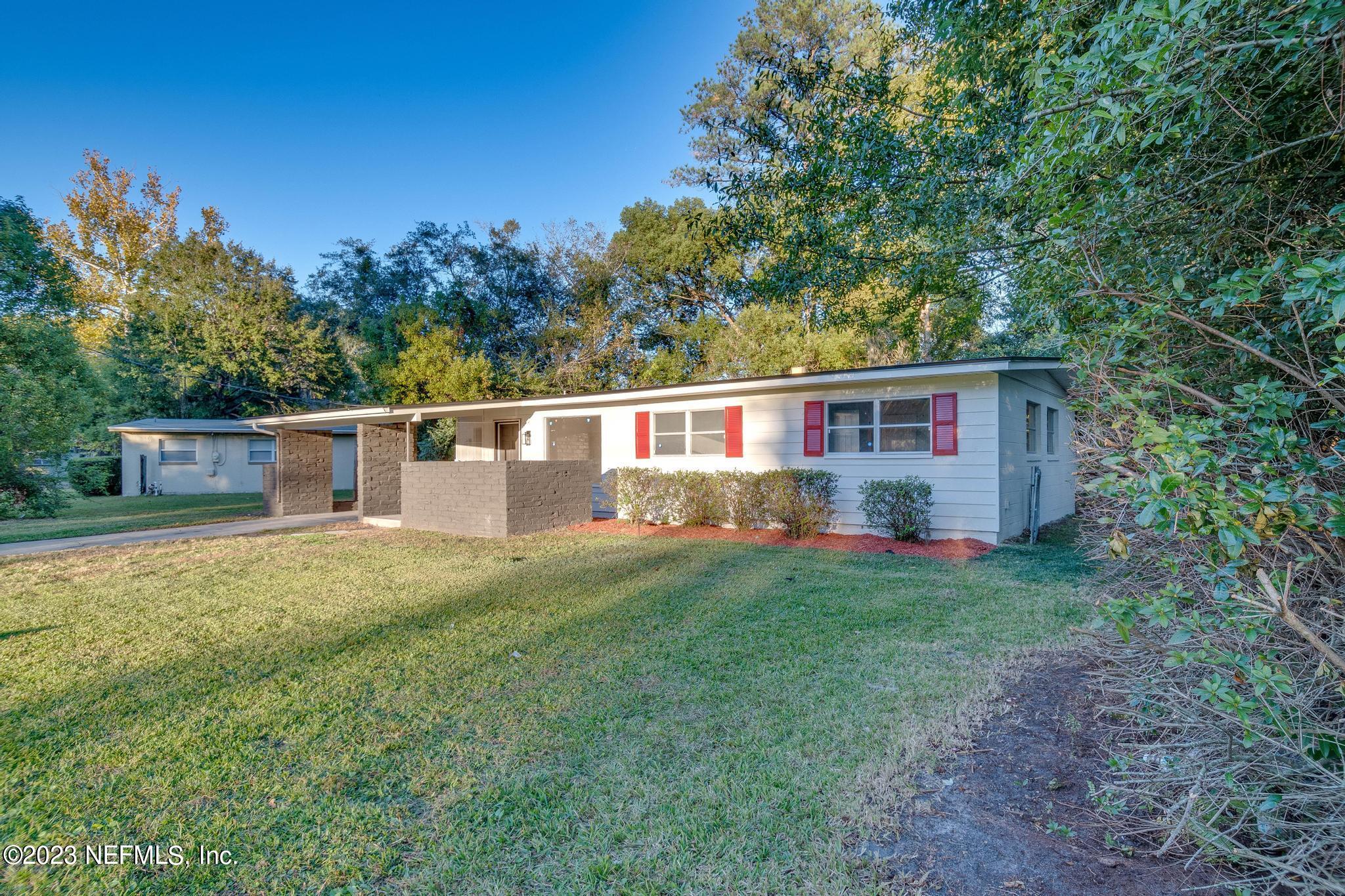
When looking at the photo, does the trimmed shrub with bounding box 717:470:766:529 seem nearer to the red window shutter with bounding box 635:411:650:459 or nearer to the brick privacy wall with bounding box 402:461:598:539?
the red window shutter with bounding box 635:411:650:459

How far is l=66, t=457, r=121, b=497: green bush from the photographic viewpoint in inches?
779

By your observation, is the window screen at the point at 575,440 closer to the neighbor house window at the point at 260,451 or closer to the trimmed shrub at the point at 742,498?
the trimmed shrub at the point at 742,498

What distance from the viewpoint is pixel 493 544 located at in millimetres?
9508

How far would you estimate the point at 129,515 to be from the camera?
46.3 feet

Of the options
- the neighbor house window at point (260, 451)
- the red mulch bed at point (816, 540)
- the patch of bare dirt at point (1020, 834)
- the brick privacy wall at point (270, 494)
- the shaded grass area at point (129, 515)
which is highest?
the neighbor house window at point (260, 451)

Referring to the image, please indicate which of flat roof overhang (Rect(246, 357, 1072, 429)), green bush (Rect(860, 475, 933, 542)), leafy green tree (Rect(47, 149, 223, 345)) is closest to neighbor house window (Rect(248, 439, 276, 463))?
leafy green tree (Rect(47, 149, 223, 345))

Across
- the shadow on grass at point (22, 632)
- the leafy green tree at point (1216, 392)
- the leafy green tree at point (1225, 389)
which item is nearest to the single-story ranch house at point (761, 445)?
the shadow on grass at point (22, 632)

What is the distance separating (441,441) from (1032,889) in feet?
69.9

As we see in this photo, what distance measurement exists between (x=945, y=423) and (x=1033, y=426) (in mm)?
2746

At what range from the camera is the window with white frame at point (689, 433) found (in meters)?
11.6

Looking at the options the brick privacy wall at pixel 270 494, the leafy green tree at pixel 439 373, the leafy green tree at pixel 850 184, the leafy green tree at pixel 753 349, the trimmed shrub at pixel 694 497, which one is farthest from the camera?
the leafy green tree at pixel 439 373

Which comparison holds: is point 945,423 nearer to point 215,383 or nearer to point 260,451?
point 260,451

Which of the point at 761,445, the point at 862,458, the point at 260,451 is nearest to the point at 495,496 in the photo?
the point at 761,445

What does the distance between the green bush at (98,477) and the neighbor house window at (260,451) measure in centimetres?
406
